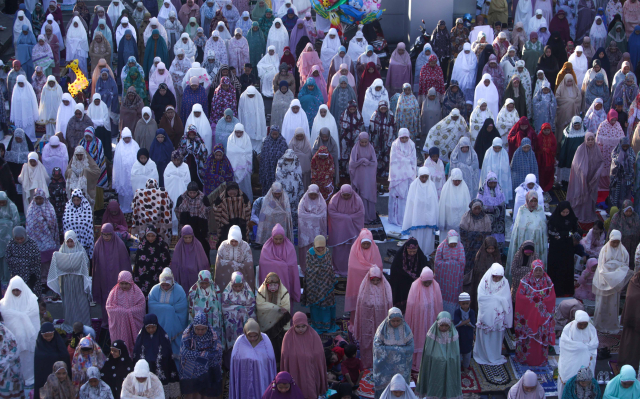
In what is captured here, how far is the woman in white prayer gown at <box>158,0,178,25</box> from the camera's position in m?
18.9

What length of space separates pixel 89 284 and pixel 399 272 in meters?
3.61

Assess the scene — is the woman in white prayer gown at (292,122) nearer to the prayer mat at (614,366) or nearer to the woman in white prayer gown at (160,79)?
the woman in white prayer gown at (160,79)

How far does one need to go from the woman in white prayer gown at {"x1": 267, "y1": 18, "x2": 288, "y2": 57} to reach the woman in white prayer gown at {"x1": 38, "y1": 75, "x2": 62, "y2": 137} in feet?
13.4

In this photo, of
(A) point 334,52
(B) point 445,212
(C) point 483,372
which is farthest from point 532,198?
(A) point 334,52

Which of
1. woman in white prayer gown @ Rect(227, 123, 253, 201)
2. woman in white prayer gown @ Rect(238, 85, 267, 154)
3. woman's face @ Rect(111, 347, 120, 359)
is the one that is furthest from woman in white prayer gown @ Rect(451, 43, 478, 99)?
woman's face @ Rect(111, 347, 120, 359)

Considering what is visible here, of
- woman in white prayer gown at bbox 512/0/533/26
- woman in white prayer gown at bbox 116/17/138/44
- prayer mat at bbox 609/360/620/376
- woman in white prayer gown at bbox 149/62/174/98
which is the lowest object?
prayer mat at bbox 609/360/620/376

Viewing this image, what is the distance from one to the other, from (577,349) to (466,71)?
25.3 ft

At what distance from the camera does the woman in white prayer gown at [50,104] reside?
16000 mm

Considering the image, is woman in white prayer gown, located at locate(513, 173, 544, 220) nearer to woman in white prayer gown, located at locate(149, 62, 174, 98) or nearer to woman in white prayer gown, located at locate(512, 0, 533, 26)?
woman in white prayer gown, located at locate(149, 62, 174, 98)

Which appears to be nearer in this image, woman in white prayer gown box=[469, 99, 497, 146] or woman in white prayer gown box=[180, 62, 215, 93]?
woman in white prayer gown box=[469, 99, 497, 146]

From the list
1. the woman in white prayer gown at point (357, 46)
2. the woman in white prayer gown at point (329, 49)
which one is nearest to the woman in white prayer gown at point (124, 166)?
the woman in white prayer gown at point (329, 49)

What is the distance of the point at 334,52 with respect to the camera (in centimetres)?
1806

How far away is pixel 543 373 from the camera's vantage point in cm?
1091

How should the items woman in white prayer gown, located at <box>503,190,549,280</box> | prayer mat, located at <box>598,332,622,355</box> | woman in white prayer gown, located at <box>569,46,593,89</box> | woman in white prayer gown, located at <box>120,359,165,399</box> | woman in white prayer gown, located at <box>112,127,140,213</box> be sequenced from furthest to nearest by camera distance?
1. woman in white prayer gown, located at <box>569,46,593,89</box>
2. woman in white prayer gown, located at <box>112,127,140,213</box>
3. woman in white prayer gown, located at <box>503,190,549,280</box>
4. prayer mat, located at <box>598,332,622,355</box>
5. woman in white prayer gown, located at <box>120,359,165,399</box>
